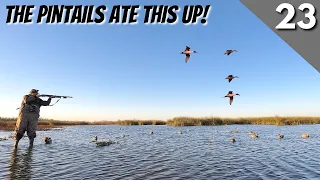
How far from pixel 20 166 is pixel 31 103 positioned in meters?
6.51

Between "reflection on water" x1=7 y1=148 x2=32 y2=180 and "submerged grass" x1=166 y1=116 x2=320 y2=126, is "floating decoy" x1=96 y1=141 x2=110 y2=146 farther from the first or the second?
"submerged grass" x1=166 y1=116 x2=320 y2=126

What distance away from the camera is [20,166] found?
14.1 meters

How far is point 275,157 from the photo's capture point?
18094 mm

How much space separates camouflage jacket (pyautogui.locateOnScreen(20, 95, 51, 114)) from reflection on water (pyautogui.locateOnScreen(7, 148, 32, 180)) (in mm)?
2958

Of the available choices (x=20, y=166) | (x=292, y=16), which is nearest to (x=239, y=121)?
(x=292, y=16)

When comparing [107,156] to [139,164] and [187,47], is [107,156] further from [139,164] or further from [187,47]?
[187,47]

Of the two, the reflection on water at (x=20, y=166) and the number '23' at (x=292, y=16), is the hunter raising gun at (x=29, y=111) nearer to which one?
the reflection on water at (x=20, y=166)

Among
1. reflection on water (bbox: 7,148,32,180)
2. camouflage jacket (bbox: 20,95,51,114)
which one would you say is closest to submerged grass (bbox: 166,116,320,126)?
camouflage jacket (bbox: 20,95,51,114)

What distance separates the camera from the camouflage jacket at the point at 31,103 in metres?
19.3

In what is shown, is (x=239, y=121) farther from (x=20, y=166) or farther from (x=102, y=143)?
(x=20, y=166)

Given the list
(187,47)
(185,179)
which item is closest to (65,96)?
(187,47)

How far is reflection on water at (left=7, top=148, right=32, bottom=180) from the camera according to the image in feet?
39.1

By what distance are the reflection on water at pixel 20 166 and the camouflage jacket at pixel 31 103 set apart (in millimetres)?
2958

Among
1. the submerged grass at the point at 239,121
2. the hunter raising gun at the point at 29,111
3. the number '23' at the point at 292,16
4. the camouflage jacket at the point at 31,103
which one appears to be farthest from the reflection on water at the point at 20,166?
the submerged grass at the point at 239,121
